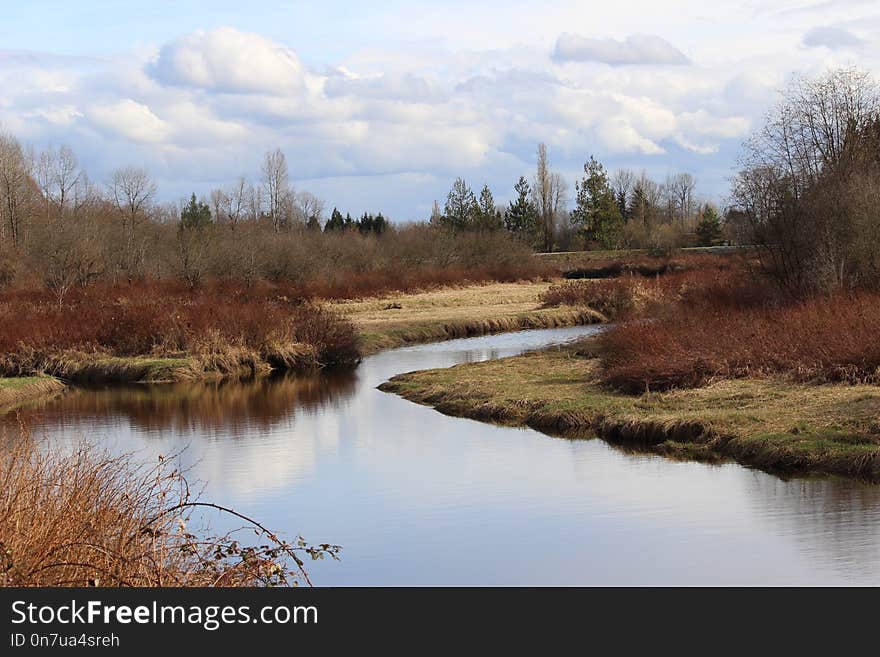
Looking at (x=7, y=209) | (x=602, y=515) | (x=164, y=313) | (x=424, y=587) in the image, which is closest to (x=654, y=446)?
(x=602, y=515)

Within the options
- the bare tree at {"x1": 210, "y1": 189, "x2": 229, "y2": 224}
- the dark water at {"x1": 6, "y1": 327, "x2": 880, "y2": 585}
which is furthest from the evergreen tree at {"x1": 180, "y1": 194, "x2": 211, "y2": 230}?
the dark water at {"x1": 6, "y1": 327, "x2": 880, "y2": 585}

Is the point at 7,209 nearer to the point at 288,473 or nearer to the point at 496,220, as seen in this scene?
the point at 496,220

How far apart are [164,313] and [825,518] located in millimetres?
23936

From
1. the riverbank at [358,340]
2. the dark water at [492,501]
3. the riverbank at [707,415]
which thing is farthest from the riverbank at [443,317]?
the dark water at [492,501]

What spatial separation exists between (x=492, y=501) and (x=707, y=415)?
499cm

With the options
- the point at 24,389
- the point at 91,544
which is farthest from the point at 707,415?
the point at 24,389

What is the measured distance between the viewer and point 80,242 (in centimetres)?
4625

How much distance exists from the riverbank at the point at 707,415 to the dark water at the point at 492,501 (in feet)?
1.69

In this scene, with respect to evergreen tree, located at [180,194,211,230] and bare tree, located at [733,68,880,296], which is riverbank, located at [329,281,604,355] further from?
evergreen tree, located at [180,194,211,230]

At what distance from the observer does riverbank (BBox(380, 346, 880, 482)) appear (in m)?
16.0

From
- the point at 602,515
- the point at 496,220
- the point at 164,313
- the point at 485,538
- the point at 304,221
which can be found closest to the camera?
the point at 485,538

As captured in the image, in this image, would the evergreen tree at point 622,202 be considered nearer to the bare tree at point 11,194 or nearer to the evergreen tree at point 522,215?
the evergreen tree at point 522,215

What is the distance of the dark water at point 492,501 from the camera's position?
39.2 ft

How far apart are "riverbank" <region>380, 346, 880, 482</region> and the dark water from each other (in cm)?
52
